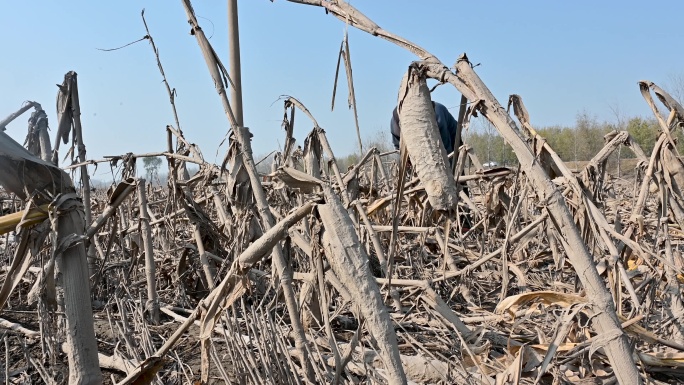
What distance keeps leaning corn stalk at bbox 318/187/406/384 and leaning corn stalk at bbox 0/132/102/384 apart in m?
0.59

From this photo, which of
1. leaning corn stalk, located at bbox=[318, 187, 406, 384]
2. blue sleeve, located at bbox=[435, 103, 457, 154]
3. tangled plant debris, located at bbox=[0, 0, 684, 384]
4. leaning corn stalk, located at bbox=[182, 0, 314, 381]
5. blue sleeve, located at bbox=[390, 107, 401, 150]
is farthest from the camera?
blue sleeve, located at bbox=[390, 107, 401, 150]

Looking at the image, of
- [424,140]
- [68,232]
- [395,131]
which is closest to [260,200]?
[68,232]

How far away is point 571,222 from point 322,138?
1.88m

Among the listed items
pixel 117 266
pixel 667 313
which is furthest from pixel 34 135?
pixel 667 313

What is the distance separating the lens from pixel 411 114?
1.26 meters

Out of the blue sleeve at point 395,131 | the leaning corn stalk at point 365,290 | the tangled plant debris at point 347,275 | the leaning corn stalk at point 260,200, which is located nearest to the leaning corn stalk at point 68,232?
the tangled plant debris at point 347,275

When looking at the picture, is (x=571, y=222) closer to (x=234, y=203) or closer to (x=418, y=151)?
(x=418, y=151)

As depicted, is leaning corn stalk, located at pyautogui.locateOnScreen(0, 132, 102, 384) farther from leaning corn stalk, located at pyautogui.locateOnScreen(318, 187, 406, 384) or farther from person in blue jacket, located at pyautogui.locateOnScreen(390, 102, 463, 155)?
person in blue jacket, located at pyautogui.locateOnScreen(390, 102, 463, 155)

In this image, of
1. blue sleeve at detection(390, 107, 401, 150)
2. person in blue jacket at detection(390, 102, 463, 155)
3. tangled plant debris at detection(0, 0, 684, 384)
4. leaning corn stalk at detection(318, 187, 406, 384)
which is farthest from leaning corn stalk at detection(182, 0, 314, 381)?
blue sleeve at detection(390, 107, 401, 150)

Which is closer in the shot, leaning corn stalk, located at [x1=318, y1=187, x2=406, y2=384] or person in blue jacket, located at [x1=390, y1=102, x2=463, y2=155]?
leaning corn stalk, located at [x1=318, y1=187, x2=406, y2=384]

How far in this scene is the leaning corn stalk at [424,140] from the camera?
1214 millimetres

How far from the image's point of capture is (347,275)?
3.70 feet

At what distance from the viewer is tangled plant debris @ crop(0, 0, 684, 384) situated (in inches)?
48.5

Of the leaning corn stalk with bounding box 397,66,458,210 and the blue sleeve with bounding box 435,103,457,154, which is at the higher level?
the blue sleeve with bounding box 435,103,457,154
